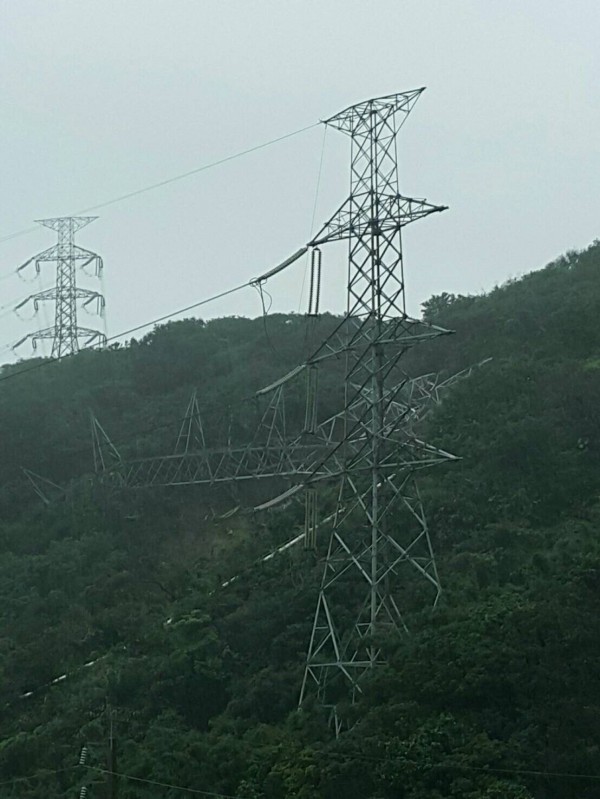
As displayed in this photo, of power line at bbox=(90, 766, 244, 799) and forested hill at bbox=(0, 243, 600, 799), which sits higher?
forested hill at bbox=(0, 243, 600, 799)

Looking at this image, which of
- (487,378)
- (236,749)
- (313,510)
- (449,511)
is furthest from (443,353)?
(236,749)

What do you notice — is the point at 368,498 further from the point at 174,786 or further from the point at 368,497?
the point at 174,786

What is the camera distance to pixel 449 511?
1172 inches

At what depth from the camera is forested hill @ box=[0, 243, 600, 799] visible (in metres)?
20.7

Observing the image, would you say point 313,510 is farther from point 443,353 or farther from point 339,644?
point 443,353

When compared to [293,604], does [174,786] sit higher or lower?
lower

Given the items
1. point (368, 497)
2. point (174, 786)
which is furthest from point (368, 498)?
point (174, 786)

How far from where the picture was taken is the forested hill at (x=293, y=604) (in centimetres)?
2070

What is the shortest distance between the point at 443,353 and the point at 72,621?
52.1 feet

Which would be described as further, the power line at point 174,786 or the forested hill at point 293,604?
the power line at point 174,786

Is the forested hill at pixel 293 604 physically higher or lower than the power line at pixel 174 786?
higher

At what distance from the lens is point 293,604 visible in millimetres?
27938

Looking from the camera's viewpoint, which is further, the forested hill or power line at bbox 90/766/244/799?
power line at bbox 90/766/244/799

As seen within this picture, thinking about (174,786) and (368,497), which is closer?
(174,786)
